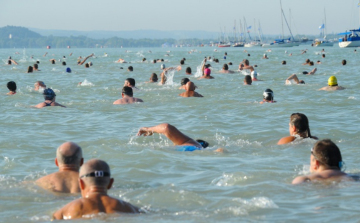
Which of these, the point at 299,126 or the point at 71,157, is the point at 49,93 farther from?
the point at 71,157

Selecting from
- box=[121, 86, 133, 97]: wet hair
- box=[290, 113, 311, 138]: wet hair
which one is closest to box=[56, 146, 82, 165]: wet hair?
box=[290, 113, 311, 138]: wet hair

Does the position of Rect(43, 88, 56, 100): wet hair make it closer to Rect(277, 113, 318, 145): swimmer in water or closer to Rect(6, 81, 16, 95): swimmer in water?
Rect(6, 81, 16, 95): swimmer in water

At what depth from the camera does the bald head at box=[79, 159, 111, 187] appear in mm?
5477

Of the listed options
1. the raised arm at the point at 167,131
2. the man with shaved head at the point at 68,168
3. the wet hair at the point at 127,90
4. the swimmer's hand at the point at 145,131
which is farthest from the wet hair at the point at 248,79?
the man with shaved head at the point at 68,168

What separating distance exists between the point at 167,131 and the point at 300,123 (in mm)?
2271

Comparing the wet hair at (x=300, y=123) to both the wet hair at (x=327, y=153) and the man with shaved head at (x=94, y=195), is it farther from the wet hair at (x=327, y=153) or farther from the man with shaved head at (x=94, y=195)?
the man with shaved head at (x=94, y=195)

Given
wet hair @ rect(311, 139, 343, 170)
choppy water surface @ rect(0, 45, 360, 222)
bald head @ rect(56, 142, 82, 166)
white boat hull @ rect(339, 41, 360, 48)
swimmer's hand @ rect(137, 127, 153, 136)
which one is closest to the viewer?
choppy water surface @ rect(0, 45, 360, 222)

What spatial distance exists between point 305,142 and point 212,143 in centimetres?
199

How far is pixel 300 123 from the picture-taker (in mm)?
9695

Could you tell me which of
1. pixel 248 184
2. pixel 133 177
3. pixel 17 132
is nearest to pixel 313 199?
pixel 248 184

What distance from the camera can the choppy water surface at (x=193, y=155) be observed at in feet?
20.9

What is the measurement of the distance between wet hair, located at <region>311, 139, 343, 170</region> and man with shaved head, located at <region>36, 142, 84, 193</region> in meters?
2.75

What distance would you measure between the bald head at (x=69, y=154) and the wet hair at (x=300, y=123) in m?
4.11

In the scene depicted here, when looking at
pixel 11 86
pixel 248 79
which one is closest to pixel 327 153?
pixel 11 86
